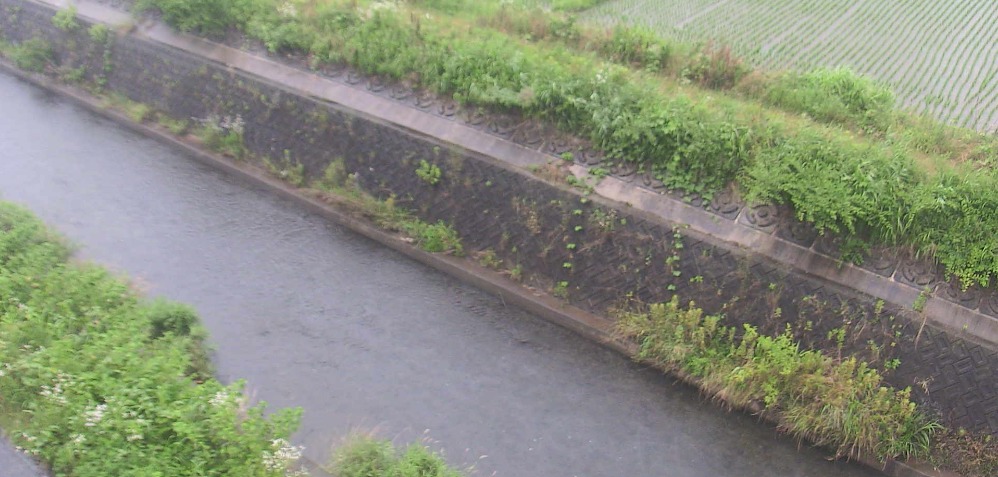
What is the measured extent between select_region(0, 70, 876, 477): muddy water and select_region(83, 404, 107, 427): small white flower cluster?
5.92 feet

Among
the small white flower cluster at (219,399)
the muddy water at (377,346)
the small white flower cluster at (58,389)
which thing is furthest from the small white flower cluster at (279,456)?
the small white flower cluster at (58,389)

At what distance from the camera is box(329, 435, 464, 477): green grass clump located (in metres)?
5.18

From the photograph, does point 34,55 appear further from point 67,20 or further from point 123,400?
point 123,400

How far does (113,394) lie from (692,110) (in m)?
5.69

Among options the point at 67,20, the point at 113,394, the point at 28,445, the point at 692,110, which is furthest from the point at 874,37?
the point at 67,20

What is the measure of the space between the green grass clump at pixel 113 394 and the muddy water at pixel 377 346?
126 centimetres

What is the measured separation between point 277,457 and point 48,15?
1018 cm

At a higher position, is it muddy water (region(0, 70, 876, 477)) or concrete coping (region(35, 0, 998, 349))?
concrete coping (region(35, 0, 998, 349))

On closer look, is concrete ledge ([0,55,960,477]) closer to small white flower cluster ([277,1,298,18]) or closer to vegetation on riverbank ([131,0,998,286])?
vegetation on riverbank ([131,0,998,286])

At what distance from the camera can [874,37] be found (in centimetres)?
995

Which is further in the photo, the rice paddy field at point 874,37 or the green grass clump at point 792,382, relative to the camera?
the rice paddy field at point 874,37

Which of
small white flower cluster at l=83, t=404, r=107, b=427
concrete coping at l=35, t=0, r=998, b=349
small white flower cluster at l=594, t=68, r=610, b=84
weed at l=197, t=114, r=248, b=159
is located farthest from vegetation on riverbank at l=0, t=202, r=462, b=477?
small white flower cluster at l=594, t=68, r=610, b=84

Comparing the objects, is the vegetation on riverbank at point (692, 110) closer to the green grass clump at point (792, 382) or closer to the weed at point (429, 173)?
the weed at point (429, 173)

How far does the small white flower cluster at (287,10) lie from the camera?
31.7ft
